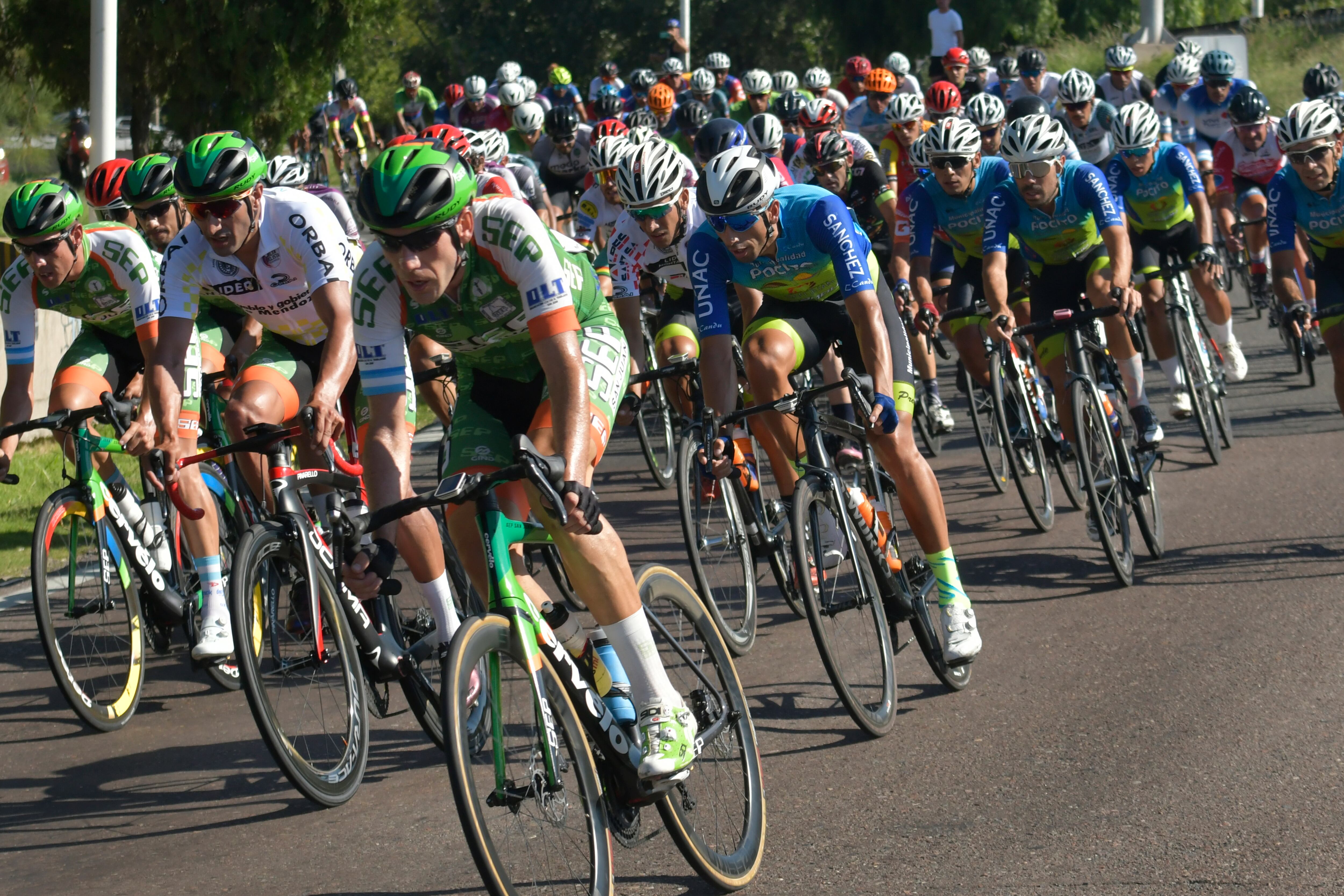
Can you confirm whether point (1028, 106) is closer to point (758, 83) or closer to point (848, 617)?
point (848, 617)

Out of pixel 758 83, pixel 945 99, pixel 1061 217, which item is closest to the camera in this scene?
pixel 1061 217

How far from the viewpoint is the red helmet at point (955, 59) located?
69.9 feet

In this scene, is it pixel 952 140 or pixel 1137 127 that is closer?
pixel 952 140

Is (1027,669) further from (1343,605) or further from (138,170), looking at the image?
(138,170)

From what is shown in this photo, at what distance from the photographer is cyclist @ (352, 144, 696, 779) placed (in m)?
4.16

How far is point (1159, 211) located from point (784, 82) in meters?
8.82

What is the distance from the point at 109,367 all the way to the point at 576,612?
256 cm

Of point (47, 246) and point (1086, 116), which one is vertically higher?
point (47, 246)

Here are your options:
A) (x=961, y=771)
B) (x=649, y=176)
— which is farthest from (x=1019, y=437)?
(x=961, y=771)

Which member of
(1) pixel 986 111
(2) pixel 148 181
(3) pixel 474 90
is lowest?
(1) pixel 986 111

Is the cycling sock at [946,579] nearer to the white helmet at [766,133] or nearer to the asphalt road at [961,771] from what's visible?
the asphalt road at [961,771]

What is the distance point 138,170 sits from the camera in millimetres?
6914

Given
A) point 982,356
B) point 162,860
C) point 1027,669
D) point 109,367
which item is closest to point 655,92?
point 982,356

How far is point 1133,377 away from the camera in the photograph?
8.95 metres
